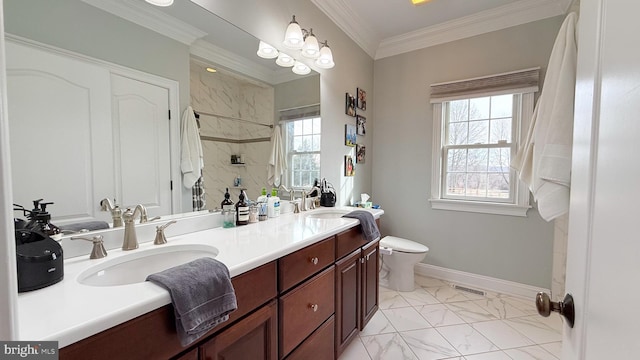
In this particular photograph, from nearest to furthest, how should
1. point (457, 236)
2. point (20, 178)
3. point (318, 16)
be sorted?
1. point (20, 178)
2. point (318, 16)
3. point (457, 236)

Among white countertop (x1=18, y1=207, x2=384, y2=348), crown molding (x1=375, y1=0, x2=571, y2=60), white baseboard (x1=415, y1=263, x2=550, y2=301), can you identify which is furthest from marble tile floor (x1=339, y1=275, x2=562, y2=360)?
crown molding (x1=375, y1=0, x2=571, y2=60)

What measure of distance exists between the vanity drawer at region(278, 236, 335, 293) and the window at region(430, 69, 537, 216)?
1923mm

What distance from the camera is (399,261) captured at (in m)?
2.64

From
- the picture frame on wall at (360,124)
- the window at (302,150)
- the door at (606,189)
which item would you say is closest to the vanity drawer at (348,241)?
the window at (302,150)

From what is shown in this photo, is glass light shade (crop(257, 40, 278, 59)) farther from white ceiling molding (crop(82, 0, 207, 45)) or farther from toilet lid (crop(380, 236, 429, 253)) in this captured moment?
toilet lid (crop(380, 236, 429, 253))

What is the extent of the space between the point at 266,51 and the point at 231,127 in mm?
645

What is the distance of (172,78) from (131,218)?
0.71m

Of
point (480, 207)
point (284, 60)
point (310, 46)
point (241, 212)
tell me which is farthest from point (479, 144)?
point (241, 212)

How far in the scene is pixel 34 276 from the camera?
719mm

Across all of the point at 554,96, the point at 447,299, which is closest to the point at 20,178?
the point at 554,96

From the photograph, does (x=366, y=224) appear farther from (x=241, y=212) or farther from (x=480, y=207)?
(x=480, y=207)

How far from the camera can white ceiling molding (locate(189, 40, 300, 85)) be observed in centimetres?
146

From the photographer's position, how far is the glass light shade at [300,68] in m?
2.08

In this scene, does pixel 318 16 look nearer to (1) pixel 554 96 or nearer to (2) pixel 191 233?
(1) pixel 554 96
